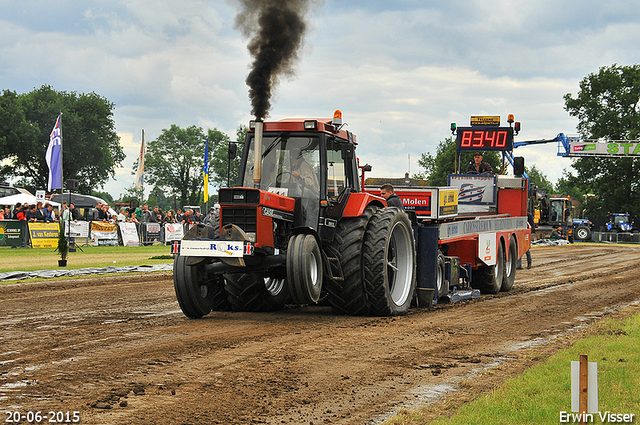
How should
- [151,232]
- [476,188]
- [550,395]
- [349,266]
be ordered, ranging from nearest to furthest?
[550,395] → [349,266] → [476,188] → [151,232]

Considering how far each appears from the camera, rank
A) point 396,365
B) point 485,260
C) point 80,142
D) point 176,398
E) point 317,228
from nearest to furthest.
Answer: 1. point 176,398
2. point 396,365
3. point 317,228
4. point 485,260
5. point 80,142

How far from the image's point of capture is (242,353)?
6992mm

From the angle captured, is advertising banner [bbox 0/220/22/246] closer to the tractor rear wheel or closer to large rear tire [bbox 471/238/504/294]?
large rear tire [bbox 471/238/504/294]

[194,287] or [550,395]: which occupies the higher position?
[194,287]

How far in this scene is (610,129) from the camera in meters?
62.8

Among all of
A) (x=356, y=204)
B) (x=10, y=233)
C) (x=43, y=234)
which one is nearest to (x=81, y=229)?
(x=43, y=234)

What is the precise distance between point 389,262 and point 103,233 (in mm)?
20150

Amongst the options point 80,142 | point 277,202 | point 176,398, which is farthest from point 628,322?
point 80,142

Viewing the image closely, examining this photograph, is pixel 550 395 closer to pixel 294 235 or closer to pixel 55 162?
pixel 294 235

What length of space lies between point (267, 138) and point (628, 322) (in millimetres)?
5524

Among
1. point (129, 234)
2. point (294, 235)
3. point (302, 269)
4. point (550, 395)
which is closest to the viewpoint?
point (550, 395)

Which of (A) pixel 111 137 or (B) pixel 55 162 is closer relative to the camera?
(B) pixel 55 162

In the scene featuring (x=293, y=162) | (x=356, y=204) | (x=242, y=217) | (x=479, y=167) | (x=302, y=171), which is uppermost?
(x=479, y=167)

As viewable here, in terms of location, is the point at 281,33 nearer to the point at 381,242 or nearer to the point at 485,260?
the point at 381,242
